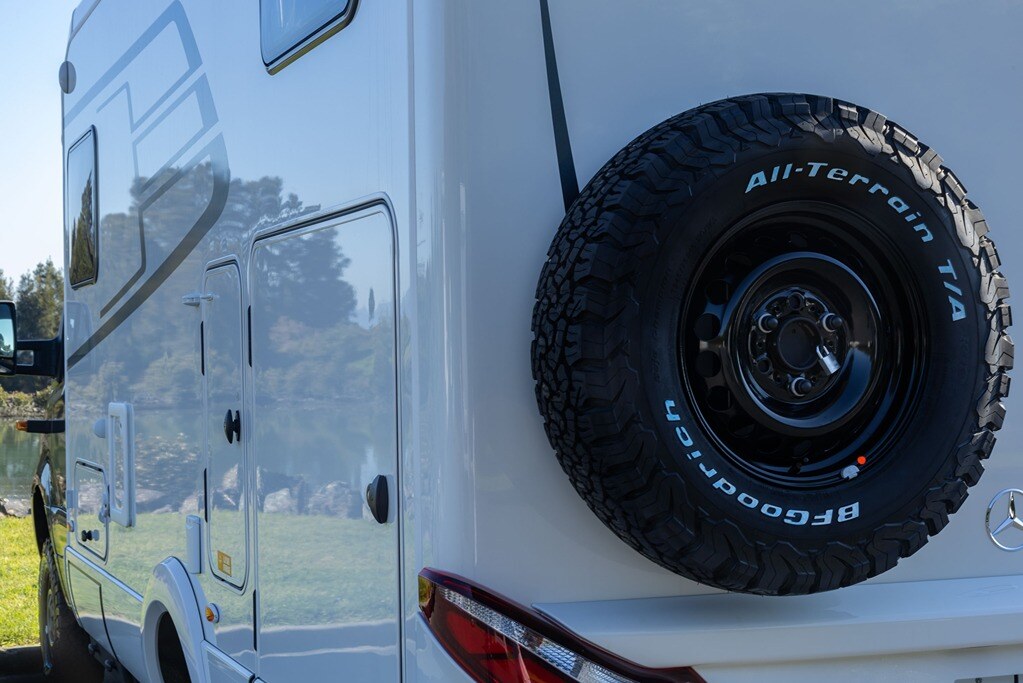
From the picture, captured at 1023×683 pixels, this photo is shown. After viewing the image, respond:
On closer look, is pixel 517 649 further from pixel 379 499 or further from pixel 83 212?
pixel 83 212

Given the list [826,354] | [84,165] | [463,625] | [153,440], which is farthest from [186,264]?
[826,354]

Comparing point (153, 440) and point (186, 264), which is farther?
point (153, 440)

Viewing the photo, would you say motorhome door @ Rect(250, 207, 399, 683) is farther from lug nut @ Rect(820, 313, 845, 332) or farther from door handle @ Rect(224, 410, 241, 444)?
lug nut @ Rect(820, 313, 845, 332)

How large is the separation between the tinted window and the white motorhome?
0.02 metres

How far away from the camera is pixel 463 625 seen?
6.54ft

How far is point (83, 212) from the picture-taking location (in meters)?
4.84

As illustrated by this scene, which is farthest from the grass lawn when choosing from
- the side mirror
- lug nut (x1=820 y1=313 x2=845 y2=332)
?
lug nut (x1=820 y1=313 x2=845 y2=332)

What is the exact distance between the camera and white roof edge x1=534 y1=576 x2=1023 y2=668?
6.60 feet

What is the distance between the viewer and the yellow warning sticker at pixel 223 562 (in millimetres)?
3100

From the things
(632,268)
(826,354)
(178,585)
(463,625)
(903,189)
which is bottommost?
(178,585)

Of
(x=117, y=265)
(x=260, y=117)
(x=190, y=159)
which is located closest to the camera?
(x=260, y=117)

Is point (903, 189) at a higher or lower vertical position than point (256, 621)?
higher

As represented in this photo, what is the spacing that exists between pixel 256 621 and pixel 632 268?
161 centimetres

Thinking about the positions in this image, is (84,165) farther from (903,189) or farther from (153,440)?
(903,189)
